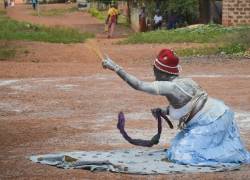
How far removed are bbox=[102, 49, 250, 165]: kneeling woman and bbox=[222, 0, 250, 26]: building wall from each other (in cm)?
2236

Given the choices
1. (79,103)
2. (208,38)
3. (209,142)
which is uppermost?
(209,142)

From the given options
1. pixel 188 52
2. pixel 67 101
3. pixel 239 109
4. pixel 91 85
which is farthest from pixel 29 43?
pixel 239 109

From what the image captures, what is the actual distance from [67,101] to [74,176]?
18.8 feet

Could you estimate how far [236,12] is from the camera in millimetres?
29500

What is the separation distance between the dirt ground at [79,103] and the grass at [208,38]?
1.34m

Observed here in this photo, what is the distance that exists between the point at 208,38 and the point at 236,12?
4.83m

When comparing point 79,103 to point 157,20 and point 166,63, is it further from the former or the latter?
point 157,20

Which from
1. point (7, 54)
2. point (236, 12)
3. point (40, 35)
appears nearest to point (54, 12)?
point (236, 12)

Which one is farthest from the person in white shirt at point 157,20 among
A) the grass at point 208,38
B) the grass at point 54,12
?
the grass at point 54,12

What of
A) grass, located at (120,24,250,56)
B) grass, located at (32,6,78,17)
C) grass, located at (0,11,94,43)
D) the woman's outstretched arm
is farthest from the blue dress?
grass, located at (32,6,78,17)

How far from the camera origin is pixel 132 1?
3703 centimetres

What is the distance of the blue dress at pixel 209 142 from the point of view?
7.41 meters

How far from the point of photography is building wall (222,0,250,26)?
29375mm

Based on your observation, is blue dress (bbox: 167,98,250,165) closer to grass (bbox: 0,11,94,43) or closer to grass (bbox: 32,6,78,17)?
grass (bbox: 0,11,94,43)
